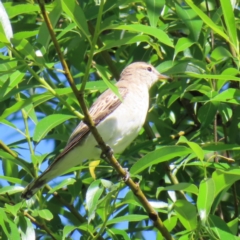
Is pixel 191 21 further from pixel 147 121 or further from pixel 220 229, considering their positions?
pixel 220 229

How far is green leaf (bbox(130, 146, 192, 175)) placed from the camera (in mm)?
3471

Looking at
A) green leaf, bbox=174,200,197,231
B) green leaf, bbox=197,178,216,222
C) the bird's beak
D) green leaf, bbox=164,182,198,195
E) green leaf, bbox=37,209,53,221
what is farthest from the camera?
the bird's beak

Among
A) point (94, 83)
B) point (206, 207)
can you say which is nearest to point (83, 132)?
point (94, 83)

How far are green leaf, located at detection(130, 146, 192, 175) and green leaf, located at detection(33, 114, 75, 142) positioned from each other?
55 cm

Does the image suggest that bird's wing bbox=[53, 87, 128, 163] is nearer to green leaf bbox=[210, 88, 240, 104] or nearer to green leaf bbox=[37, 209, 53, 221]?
green leaf bbox=[37, 209, 53, 221]

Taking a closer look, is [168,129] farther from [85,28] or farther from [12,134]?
[85,28]

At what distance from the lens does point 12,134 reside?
17.9ft

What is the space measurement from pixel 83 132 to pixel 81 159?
0.93ft

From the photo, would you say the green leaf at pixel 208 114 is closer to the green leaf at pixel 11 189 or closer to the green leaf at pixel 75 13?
the green leaf at pixel 11 189

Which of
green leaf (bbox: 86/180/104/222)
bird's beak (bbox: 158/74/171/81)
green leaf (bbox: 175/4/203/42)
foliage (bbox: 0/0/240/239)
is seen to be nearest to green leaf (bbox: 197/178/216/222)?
foliage (bbox: 0/0/240/239)

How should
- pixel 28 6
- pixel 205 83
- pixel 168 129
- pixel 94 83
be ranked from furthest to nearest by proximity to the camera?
pixel 168 129 → pixel 205 83 → pixel 94 83 → pixel 28 6

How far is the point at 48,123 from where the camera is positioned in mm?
4020

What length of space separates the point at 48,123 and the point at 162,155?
2.72 ft

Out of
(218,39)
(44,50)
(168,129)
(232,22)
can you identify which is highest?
(44,50)
